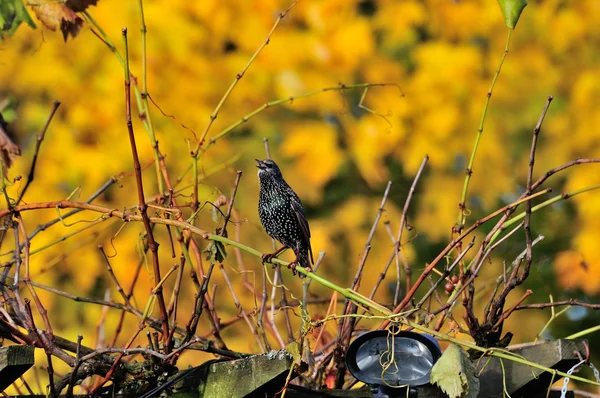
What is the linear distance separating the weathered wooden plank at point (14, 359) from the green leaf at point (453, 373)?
36.9 inches

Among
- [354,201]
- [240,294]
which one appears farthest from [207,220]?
[354,201]

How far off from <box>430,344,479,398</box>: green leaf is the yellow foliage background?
332 centimetres

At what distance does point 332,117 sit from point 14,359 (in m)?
4.96

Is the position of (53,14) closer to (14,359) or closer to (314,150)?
(14,359)

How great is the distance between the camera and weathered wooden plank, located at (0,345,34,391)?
1945mm

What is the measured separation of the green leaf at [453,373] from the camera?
215 centimetres

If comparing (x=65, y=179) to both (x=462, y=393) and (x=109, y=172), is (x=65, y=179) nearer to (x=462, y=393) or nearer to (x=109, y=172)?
(x=109, y=172)

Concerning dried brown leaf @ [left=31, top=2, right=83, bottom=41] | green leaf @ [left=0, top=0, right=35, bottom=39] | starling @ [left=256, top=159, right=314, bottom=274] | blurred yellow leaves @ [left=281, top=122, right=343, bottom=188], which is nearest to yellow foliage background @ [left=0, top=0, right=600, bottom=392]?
blurred yellow leaves @ [left=281, top=122, right=343, bottom=188]

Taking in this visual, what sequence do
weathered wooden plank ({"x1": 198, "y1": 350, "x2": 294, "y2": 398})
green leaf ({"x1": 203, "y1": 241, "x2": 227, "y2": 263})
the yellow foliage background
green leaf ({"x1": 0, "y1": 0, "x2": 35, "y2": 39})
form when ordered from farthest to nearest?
the yellow foliage background < green leaf ({"x1": 0, "y1": 0, "x2": 35, "y2": 39}) < green leaf ({"x1": 203, "y1": 241, "x2": 227, "y2": 263}) < weathered wooden plank ({"x1": 198, "y1": 350, "x2": 294, "y2": 398})

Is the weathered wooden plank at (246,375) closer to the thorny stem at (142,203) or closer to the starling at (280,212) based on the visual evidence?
the thorny stem at (142,203)

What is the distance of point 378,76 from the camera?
6590mm

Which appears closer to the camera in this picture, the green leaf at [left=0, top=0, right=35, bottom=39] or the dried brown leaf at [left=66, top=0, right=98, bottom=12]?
the green leaf at [left=0, top=0, right=35, bottom=39]

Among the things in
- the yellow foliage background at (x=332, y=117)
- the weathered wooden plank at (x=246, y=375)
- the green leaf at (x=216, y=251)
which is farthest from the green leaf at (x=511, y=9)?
the yellow foliage background at (x=332, y=117)

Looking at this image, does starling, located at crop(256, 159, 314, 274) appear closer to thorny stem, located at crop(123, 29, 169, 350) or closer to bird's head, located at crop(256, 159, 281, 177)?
bird's head, located at crop(256, 159, 281, 177)
